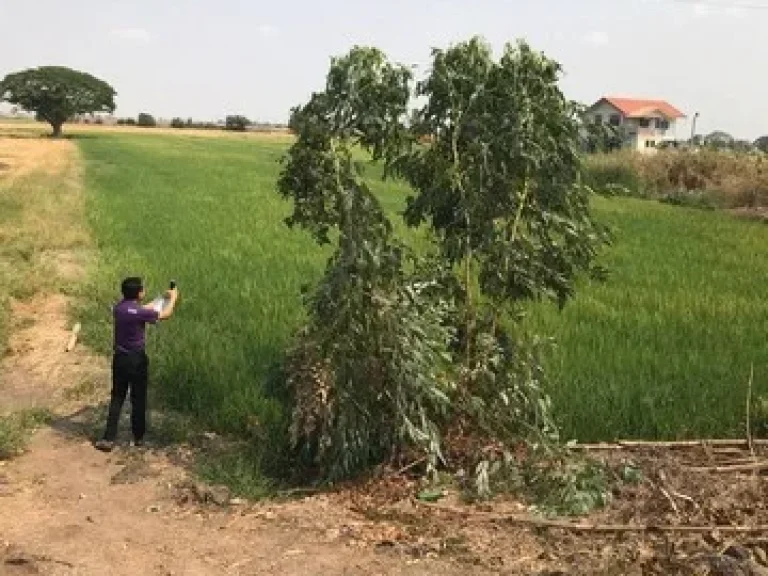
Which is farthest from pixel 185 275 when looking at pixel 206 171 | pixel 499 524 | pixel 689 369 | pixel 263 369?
pixel 206 171

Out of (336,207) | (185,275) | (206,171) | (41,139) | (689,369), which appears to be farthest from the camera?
(41,139)

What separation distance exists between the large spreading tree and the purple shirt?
2876 inches

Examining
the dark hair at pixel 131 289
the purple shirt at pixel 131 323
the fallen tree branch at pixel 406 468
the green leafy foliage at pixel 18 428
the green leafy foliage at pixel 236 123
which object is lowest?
the green leafy foliage at pixel 18 428

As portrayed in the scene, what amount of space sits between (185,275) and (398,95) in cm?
719

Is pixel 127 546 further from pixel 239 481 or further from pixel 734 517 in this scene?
pixel 734 517

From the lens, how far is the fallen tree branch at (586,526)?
4.77m

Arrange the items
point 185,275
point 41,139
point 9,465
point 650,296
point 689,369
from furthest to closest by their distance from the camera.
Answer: point 41,139, point 185,275, point 650,296, point 689,369, point 9,465

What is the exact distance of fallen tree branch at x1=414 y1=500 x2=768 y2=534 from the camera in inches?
188

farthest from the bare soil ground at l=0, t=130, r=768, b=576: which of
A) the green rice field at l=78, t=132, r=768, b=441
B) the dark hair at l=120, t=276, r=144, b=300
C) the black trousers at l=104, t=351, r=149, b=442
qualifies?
the dark hair at l=120, t=276, r=144, b=300

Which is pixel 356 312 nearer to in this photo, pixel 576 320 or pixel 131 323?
pixel 131 323

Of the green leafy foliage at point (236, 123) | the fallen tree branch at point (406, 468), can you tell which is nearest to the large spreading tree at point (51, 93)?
the green leafy foliage at point (236, 123)

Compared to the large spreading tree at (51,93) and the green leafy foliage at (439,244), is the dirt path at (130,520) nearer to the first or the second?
the green leafy foliage at (439,244)

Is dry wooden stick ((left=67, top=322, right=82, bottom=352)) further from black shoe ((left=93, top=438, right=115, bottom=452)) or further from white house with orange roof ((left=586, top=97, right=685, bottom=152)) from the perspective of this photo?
white house with orange roof ((left=586, top=97, right=685, bottom=152))

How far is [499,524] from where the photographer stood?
509 cm
